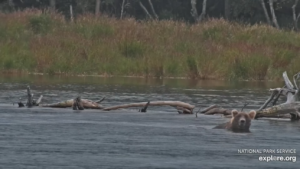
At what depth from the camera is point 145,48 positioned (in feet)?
124

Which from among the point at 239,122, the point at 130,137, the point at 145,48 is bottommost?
the point at 130,137

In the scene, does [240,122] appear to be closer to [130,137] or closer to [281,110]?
[130,137]

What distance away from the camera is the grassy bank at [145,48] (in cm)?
3541

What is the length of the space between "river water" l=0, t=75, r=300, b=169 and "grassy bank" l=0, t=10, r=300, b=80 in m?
9.08

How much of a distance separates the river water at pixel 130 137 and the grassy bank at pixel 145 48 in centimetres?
908

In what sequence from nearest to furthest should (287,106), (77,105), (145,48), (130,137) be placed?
1. (130,137)
2. (287,106)
3. (77,105)
4. (145,48)

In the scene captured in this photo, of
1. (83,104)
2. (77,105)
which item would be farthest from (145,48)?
(77,105)

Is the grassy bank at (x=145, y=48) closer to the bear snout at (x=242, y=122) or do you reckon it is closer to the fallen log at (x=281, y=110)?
the fallen log at (x=281, y=110)

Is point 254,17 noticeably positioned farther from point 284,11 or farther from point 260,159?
point 260,159

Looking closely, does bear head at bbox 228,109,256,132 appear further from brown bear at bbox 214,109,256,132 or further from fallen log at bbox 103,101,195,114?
fallen log at bbox 103,101,195,114

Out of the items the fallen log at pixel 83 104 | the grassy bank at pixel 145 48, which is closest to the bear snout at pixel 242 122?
the fallen log at pixel 83 104

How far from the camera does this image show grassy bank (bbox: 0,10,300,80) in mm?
35406

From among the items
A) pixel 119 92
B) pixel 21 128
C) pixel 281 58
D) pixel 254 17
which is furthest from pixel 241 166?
pixel 254 17

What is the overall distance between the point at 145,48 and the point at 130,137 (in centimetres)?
2069
